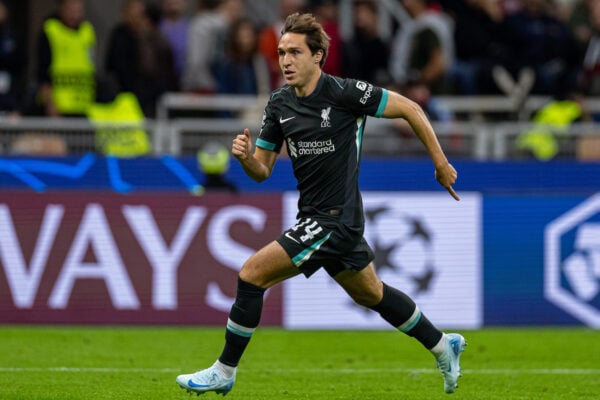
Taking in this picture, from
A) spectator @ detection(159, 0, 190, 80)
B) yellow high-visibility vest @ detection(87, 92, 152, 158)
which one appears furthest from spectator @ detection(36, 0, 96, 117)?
spectator @ detection(159, 0, 190, 80)

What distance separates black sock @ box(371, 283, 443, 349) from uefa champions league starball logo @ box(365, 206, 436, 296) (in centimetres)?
464

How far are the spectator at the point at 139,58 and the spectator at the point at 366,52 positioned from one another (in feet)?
7.83

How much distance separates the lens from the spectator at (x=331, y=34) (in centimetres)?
1634

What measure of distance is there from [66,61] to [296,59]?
8.12 metres

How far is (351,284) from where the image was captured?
8.06 m

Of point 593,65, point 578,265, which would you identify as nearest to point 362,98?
point 578,265

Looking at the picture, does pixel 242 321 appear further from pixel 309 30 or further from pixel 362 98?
pixel 309 30

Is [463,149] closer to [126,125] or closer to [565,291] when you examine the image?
[565,291]

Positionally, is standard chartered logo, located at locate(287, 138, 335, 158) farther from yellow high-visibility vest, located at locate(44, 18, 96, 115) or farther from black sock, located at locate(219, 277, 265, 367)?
yellow high-visibility vest, located at locate(44, 18, 96, 115)

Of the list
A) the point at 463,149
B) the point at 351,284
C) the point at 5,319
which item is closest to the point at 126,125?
the point at 5,319

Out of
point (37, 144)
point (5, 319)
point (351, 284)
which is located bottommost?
point (5, 319)

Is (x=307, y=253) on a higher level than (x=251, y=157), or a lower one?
lower

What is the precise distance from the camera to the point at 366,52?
1692 centimetres

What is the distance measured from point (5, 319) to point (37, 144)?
265cm
